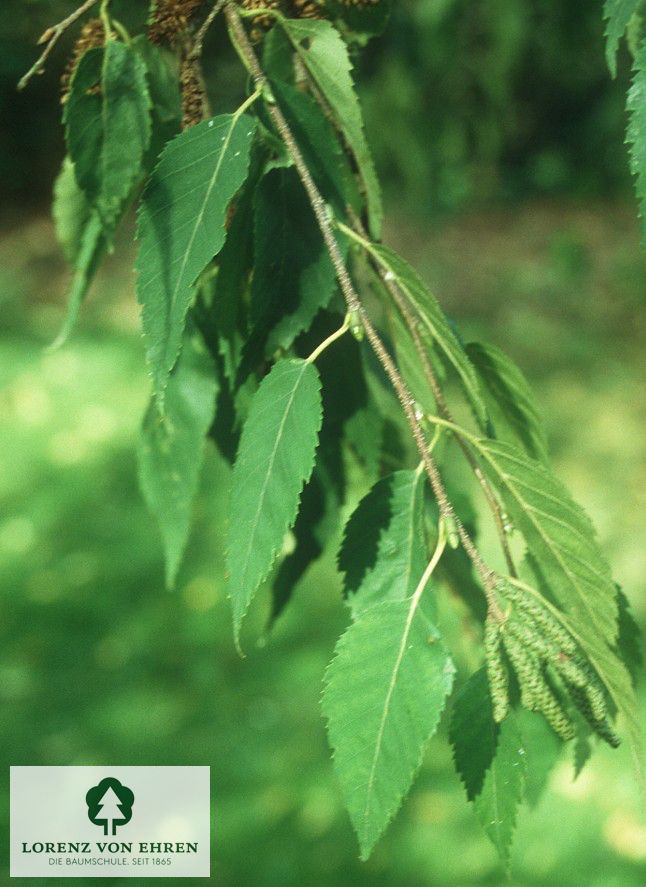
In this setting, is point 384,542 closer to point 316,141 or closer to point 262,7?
point 316,141

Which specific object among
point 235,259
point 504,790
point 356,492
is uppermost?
point 356,492

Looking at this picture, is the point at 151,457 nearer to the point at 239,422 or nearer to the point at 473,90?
the point at 239,422

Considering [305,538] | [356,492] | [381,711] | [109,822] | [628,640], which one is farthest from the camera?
[356,492]

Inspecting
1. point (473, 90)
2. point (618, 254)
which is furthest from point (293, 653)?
point (618, 254)

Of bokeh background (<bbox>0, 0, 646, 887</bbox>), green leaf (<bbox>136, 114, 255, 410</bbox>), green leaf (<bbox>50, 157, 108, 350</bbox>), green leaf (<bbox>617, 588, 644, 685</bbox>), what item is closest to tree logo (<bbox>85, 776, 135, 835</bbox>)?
bokeh background (<bbox>0, 0, 646, 887</bbox>)

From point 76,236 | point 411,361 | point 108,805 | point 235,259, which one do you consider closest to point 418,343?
point 411,361
